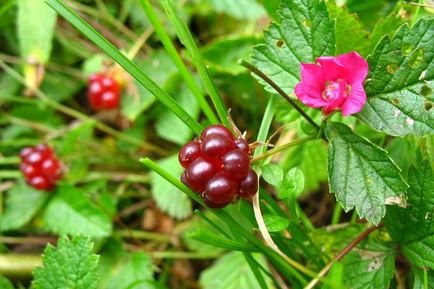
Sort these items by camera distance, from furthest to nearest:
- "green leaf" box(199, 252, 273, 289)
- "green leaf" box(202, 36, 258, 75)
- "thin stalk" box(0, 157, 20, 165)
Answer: "thin stalk" box(0, 157, 20, 165), "green leaf" box(202, 36, 258, 75), "green leaf" box(199, 252, 273, 289)

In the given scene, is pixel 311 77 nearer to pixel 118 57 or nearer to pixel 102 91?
pixel 118 57

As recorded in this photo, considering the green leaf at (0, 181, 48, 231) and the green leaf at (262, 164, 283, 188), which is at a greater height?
the green leaf at (0, 181, 48, 231)

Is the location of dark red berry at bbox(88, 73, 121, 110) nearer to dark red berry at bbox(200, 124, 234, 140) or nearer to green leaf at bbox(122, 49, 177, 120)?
green leaf at bbox(122, 49, 177, 120)

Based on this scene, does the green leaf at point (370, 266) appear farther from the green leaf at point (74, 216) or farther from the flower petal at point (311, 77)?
the green leaf at point (74, 216)

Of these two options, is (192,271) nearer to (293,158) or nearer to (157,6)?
(293,158)

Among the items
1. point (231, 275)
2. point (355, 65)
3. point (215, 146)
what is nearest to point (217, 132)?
point (215, 146)

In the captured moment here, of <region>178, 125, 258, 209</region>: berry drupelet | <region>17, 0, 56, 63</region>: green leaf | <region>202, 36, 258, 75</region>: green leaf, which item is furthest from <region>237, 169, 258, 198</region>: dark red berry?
<region>17, 0, 56, 63</region>: green leaf

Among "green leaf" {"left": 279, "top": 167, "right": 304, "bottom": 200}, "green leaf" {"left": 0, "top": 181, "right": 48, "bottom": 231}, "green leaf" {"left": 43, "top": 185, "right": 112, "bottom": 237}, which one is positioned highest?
"green leaf" {"left": 0, "top": 181, "right": 48, "bottom": 231}
